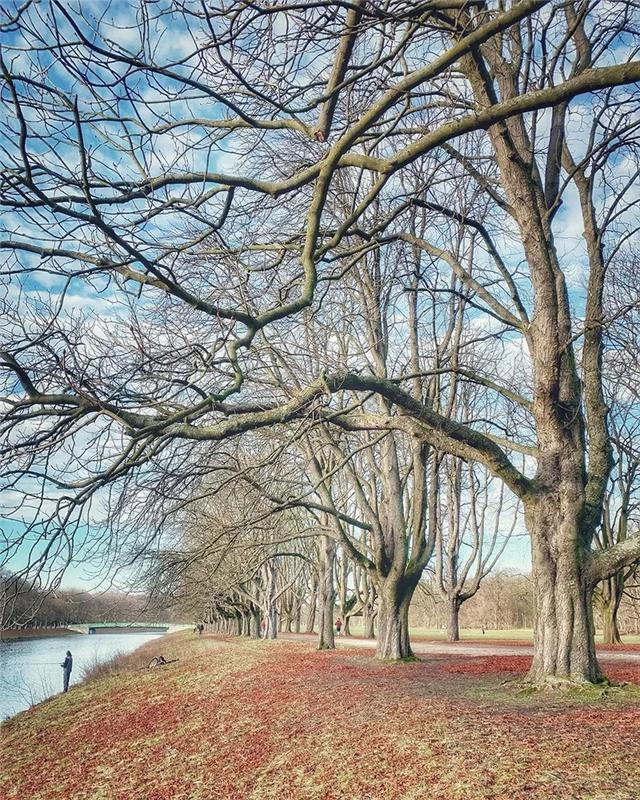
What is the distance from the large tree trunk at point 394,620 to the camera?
1427 cm

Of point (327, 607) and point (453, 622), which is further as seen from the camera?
point (453, 622)

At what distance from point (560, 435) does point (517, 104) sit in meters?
4.75

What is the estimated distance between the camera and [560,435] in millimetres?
8578

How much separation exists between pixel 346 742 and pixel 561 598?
3295 mm

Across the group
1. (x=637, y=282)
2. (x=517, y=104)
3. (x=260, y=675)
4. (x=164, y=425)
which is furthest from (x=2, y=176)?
(x=637, y=282)

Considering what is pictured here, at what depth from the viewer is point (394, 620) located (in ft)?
46.9

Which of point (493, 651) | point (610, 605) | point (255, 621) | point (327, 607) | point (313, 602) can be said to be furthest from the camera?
point (313, 602)

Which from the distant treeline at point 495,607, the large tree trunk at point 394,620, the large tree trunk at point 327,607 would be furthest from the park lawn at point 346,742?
the distant treeline at point 495,607

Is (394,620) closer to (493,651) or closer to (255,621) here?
(493,651)

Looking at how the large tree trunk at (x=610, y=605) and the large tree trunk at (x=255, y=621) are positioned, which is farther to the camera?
the large tree trunk at (x=255, y=621)

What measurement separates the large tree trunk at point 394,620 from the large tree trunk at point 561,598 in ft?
20.4

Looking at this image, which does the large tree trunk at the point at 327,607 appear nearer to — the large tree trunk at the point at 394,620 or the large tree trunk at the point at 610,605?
the large tree trunk at the point at 394,620

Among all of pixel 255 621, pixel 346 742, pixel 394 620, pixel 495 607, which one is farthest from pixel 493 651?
pixel 495 607

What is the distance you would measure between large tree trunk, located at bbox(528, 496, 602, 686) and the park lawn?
0.37m
